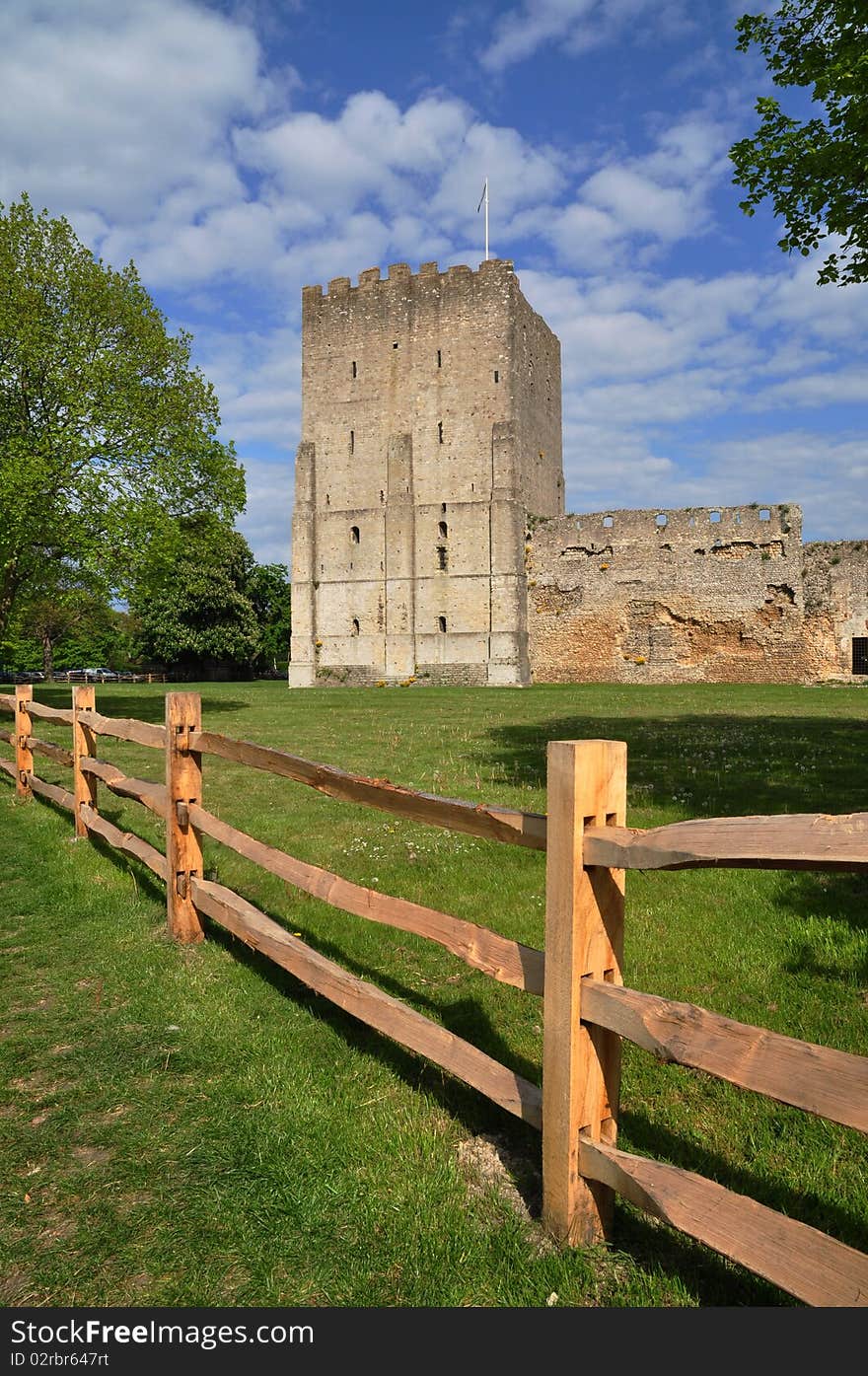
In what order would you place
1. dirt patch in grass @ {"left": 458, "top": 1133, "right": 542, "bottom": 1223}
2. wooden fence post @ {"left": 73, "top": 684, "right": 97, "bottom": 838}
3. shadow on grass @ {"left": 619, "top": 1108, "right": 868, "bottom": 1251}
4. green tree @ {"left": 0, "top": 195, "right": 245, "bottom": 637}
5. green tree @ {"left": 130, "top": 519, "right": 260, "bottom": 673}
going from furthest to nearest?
green tree @ {"left": 130, "top": 519, "right": 260, "bottom": 673}
green tree @ {"left": 0, "top": 195, "right": 245, "bottom": 637}
wooden fence post @ {"left": 73, "top": 684, "right": 97, "bottom": 838}
dirt patch in grass @ {"left": 458, "top": 1133, "right": 542, "bottom": 1223}
shadow on grass @ {"left": 619, "top": 1108, "right": 868, "bottom": 1251}

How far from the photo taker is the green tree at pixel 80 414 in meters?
18.1

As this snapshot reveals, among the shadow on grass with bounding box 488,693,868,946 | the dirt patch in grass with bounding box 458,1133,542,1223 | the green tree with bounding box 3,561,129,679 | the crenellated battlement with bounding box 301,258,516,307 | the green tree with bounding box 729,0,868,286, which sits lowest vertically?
the dirt patch in grass with bounding box 458,1133,542,1223

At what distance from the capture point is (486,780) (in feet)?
34.0

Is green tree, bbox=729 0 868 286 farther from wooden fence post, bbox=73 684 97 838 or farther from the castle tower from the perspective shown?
the castle tower

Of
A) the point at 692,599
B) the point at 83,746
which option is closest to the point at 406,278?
the point at 692,599

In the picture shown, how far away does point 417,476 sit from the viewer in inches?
1603

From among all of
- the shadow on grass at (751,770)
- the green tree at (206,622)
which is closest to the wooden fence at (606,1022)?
the shadow on grass at (751,770)

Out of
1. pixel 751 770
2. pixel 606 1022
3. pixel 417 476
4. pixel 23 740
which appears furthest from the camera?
pixel 417 476

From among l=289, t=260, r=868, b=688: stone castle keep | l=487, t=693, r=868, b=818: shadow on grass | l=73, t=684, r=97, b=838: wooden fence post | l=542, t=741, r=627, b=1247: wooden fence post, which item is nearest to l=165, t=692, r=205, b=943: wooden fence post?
l=73, t=684, r=97, b=838: wooden fence post

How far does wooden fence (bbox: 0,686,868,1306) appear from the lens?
2006 millimetres

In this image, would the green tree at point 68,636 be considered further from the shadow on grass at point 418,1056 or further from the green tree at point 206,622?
the shadow on grass at point 418,1056

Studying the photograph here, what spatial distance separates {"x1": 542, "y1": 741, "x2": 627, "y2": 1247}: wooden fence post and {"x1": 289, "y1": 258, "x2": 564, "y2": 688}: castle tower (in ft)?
119

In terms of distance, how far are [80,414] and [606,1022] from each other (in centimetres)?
1955

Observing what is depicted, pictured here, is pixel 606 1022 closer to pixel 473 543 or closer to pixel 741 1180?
pixel 741 1180
